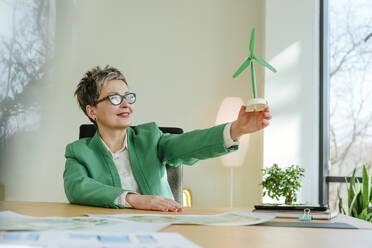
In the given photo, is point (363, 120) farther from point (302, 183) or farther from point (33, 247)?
point (33, 247)

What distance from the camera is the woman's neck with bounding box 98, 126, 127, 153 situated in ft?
5.78

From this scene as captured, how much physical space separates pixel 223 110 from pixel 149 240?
10.1 feet

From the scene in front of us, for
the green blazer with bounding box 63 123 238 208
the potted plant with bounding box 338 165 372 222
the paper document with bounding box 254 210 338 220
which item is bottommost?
the potted plant with bounding box 338 165 372 222

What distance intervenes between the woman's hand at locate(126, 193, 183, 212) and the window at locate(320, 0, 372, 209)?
100 inches

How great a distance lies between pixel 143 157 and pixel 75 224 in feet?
2.80

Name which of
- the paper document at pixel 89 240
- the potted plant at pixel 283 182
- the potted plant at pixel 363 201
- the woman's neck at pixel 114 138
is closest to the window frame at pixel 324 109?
the potted plant at pixel 283 182

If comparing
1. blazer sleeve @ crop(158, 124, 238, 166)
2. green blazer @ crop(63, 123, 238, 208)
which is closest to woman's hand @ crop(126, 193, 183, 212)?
green blazer @ crop(63, 123, 238, 208)

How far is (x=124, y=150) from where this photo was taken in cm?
175

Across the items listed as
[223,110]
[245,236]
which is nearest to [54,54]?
[223,110]

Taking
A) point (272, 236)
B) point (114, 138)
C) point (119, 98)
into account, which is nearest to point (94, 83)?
point (119, 98)

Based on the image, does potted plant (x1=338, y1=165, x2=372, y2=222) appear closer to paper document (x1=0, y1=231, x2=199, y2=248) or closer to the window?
the window

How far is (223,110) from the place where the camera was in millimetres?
3664

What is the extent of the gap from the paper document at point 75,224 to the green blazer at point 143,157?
50 centimetres

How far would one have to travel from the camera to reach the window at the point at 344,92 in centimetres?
346
